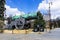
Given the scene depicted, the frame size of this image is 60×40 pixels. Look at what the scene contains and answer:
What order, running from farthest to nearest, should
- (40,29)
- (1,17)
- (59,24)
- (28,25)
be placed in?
(59,24) < (28,25) < (1,17) < (40,29)

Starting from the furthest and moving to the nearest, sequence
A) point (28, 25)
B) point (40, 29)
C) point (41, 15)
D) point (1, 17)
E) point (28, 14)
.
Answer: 1. point (41, 15)
2. point (28, 14)
3. point (28, 25)
4. point (1, 17)
5. point (40, 29)

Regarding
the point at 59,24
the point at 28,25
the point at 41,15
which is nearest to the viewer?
the point at 28,25

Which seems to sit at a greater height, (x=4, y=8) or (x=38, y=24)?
(x=4, y=8)

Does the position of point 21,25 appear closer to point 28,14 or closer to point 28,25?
point 28,25

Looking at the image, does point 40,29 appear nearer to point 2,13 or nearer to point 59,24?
point 2,13

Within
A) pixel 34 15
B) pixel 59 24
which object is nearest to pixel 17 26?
pixel 34 15

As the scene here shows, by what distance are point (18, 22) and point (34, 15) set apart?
18.8 metres

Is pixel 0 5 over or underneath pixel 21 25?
over

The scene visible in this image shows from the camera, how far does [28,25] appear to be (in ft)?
277

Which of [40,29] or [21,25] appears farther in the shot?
[21,25]

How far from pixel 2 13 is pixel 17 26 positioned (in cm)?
839

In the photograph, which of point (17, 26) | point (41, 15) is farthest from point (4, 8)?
point (41, 15)

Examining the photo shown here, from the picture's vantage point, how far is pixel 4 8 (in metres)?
76.8

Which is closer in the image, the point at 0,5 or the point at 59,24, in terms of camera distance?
the point at 0,5
